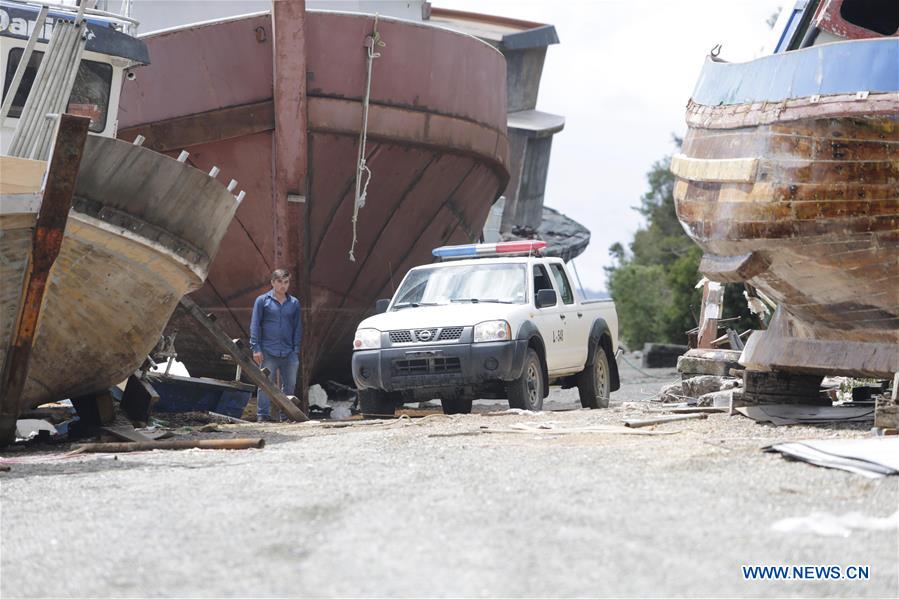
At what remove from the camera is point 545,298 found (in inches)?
512

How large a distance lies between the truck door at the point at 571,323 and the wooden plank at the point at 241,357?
327 centimetres

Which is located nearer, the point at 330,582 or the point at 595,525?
the point at 330,582

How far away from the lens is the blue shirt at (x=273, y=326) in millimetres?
13273

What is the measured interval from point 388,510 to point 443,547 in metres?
0.79

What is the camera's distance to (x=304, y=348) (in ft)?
53.8

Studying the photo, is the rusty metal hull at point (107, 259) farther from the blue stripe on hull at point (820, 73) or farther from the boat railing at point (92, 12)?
the blue stripe on hull at point (820, 73)

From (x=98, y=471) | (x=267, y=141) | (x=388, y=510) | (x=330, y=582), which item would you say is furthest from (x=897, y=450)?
(x=267, y=141)

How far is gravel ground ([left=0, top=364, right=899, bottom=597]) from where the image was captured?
421 cm

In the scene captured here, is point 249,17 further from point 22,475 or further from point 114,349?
point 22,475

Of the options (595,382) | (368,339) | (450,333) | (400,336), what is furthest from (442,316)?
(595,382)

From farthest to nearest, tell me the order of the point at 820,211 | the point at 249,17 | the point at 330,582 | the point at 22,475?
1. the point at 249,17
2. the point at 820,211
3. the point at 22,475
4. the point at 330,582

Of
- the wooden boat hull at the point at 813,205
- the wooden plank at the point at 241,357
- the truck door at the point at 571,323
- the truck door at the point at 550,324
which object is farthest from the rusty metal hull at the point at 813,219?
the wooden plank at the point at 241,357
